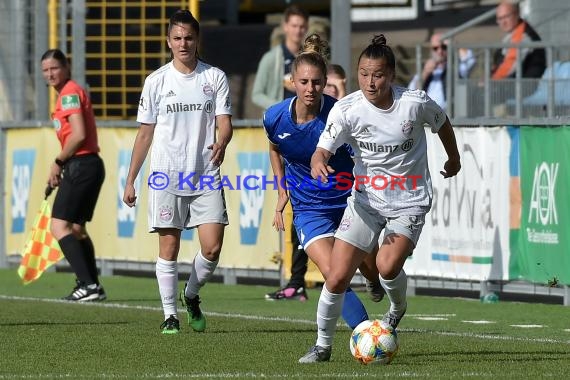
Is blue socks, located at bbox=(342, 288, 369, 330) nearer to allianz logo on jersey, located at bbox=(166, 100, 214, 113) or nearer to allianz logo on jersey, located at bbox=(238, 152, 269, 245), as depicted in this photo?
allianz logo on jersey, located at bbox=(166, 100, 214, 113)

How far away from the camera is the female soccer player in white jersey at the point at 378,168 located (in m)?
9.33

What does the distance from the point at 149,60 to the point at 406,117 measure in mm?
14253

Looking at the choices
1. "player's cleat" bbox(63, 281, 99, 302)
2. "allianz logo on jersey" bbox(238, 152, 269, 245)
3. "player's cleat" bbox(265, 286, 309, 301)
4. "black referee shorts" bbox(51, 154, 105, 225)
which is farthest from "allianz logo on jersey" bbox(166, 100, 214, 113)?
"allianz logo on jersey" bbox(238, 152, 269, 245)

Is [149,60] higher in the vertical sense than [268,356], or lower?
higher

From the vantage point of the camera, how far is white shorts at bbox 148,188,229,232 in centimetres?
1134

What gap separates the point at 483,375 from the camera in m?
8.72

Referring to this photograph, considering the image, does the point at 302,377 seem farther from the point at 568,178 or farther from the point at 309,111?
the point at 568,178

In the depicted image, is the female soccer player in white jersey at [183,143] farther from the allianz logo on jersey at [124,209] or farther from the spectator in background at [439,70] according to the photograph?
the spectator in background at [439,70]

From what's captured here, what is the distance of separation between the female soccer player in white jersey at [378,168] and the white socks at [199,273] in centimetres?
206

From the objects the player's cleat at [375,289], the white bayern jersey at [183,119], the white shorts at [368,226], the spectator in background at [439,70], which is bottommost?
the player's cleat at [375,289]

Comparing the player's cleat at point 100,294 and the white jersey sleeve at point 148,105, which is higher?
the white jersey sleeve at point 148,105

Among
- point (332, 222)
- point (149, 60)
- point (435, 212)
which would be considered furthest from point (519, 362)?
point (149, 60)

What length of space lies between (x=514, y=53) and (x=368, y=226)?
30.3 feet

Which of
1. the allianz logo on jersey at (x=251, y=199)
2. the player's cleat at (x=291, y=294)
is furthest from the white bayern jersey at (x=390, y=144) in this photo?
the allianz logo on jersey at (x=251, y=199)
